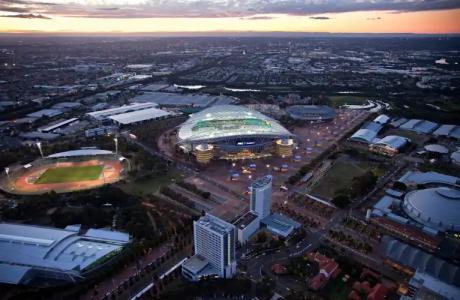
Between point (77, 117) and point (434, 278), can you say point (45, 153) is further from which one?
point (434, 278)

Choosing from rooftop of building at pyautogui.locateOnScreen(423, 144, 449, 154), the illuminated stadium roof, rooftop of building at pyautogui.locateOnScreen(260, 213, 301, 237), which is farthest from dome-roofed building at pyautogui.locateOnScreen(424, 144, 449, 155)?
rooftop of building at pyautogui.locateOnScreen(260, 213, 301, 237)

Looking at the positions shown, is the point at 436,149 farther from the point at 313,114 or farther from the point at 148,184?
the point at 148,184

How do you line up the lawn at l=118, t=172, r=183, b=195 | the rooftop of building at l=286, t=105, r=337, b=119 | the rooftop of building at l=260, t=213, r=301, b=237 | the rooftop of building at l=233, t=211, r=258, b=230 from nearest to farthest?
1. the rooftop of building at l=233, t=211, r=258, b=230
2. the rooftop of building at l=260, t=213, r=301, b=237
3. the lawn at l=118, t=172, r=183, b=195
4. the rooftop of building at l=286, t=105, r=337, b=119

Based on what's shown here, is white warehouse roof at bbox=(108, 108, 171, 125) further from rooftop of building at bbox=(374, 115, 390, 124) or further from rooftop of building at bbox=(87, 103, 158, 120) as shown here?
rooftop of building at bbox=(374, 115, 390, 124)

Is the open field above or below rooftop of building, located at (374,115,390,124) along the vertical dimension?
below

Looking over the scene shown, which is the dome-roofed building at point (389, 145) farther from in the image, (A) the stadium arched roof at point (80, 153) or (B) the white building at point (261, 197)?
(A) the stadium arched roof at point (80, 153)

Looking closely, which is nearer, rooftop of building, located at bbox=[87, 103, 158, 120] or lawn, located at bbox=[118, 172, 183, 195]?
lawn, located at bbox=[118, 172, 183, 195]

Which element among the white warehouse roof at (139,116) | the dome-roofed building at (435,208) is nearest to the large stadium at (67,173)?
the white warehouse roof at (139,116)

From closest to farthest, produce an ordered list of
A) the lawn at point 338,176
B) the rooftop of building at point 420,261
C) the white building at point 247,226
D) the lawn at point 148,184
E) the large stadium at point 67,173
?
the rooftop of building at point 420,261 → the white building at point 247,226 → the lawn at point 338,176 → the lawn at point 148,184 → the large stadium at point 67,173
